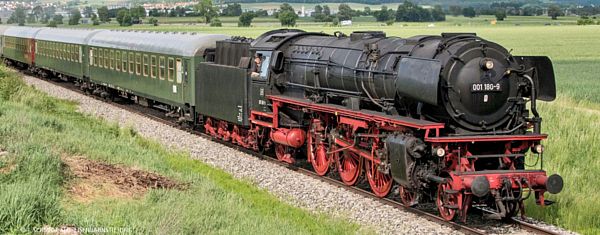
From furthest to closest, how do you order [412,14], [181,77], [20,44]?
[412,14] → [20,44] → [181,77]

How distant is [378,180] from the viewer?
14.4 metres

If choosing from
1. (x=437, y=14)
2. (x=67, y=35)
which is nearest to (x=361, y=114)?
(x=67, y=35)

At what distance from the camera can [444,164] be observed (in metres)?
12.5

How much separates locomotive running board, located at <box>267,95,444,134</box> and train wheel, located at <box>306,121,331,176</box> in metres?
0.67

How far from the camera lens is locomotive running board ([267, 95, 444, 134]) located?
40.4 ft

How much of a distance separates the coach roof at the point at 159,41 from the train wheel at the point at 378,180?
9970 mm

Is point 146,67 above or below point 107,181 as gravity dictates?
above

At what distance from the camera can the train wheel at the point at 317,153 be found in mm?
16578

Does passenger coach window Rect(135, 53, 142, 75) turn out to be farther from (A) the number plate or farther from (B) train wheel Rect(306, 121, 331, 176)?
(A) the number plate

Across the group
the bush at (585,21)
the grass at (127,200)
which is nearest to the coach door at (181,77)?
the grass at (127,200)

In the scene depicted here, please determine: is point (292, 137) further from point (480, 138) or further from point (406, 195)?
point (480, 138)

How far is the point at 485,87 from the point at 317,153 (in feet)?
17.8

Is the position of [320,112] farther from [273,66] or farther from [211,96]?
[211,96]

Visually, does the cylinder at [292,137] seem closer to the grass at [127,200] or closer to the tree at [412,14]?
the grass at [127,200]
